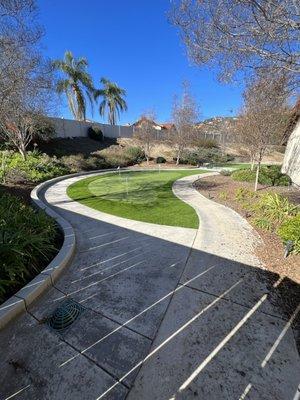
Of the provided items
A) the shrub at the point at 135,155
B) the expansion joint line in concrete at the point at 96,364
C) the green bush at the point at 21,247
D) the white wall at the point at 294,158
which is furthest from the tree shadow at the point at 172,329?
the shrub at the point at 135,155

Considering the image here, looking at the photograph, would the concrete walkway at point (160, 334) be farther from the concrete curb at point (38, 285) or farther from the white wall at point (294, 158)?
the white wall at point (294, 158)

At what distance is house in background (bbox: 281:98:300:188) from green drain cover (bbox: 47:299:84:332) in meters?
14.5

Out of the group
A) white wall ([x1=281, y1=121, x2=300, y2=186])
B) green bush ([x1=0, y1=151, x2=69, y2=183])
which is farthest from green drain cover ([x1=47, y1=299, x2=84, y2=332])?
white wall ([x1=281, y1=121, x2=300, y2=186])

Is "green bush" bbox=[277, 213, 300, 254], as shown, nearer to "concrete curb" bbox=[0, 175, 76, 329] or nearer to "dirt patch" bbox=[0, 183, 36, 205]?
"concrete curb" bbox=[0, 175, 76, 329]

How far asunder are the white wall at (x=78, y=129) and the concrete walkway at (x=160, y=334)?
2312cm

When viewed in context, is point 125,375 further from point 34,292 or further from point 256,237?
point 256,237

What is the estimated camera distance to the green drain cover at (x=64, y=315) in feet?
10.9

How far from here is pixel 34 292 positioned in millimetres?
3818

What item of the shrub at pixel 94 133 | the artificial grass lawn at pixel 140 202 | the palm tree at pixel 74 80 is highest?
the palm tree at pixel 74 80

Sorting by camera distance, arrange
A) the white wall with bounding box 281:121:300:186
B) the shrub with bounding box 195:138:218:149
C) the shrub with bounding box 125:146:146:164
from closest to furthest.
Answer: the white wall with bounding box 281:121:300:186
the shrub with bounding box 125:146:146:164
the shrub with bounding box 195:138:218:149

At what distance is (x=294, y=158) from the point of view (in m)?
15.8

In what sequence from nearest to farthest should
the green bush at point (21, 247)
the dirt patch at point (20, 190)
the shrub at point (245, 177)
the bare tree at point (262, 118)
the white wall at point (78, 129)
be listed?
1. the green bush at point (21, 247)
2. the dirt patch at point (20, 190)
3. the bare tree at point (262, 118)
4. the shrub at point (245, 177)
5. the white wall at point (78, 129)

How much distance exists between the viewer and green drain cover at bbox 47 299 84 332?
333cm

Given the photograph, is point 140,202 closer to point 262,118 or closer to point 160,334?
point 262,118
